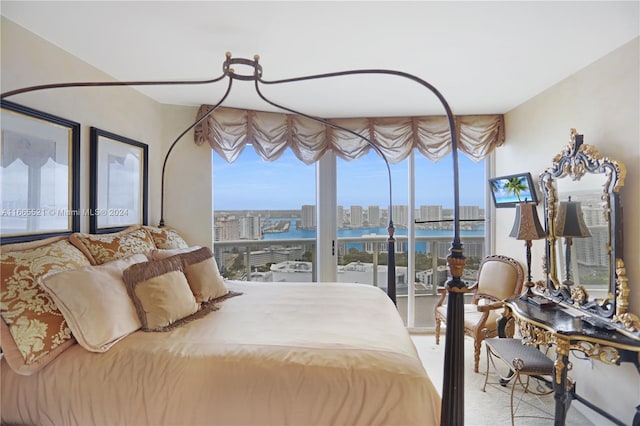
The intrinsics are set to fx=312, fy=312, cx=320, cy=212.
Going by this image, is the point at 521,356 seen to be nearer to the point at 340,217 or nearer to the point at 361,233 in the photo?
the point at 361,233

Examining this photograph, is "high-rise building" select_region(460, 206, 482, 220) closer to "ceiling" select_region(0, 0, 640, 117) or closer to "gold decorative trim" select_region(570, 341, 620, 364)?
"ceiling" select_region(0, 0, 640, 117)

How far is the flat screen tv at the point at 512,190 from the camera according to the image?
2.91 m

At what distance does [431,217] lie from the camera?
371 centimetres

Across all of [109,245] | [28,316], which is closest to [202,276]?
[109,245]

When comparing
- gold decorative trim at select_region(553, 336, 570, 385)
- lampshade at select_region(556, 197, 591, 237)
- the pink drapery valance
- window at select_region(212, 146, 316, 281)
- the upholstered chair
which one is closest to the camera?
gold decorative trim at select_region(553, 336, 570, 385)

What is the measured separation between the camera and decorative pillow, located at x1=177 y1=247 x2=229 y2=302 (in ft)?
6.73

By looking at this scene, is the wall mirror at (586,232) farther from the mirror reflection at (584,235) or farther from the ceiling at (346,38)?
the ceiling at (346,38)

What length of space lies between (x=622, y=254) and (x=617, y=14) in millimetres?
1404

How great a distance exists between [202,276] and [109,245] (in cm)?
60

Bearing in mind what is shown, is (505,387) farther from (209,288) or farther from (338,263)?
(209,288)

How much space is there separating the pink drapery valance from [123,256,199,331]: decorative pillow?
1.74 meters

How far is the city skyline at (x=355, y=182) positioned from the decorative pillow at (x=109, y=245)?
1337 mm

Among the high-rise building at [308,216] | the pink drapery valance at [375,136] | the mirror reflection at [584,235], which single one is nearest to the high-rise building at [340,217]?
the high-rise building at [308,216]

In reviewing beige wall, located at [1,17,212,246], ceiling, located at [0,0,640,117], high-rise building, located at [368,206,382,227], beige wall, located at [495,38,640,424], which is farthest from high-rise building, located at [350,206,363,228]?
beige wall, located at [495,38,640,424]
